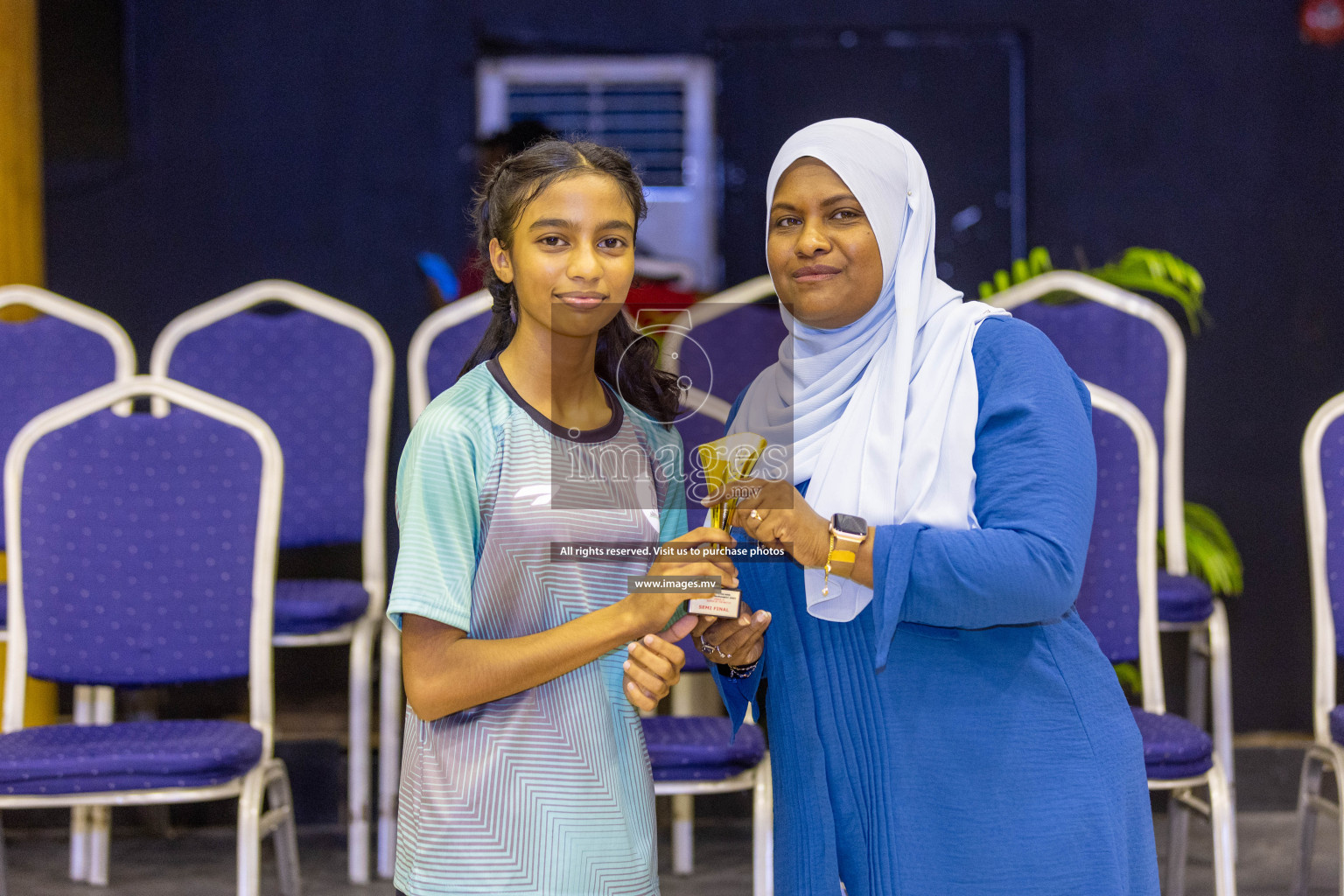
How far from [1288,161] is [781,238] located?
303 cm

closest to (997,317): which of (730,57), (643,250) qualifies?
(643,250)

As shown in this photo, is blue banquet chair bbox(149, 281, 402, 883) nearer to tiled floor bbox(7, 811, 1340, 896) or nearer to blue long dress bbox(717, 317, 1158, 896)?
tiled floor bbox(7, 811, 1340, 896)

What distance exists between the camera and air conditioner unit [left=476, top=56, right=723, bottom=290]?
4.02m

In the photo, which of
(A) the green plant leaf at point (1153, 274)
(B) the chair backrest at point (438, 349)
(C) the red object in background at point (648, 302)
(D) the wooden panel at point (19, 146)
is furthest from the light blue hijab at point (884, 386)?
(D) the wooden panel at point (19, 146)

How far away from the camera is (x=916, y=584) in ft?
3.33

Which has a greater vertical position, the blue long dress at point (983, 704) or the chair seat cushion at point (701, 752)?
the blue long dress at point (983, 704)

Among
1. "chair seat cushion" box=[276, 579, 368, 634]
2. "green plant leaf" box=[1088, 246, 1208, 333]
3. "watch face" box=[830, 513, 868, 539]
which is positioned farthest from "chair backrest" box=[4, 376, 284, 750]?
"green plant leaf" box=[1088, 246, 1208, 333]

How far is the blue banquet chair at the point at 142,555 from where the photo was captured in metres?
1.92

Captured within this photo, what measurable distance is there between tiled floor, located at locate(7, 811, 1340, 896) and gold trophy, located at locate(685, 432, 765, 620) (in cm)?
146

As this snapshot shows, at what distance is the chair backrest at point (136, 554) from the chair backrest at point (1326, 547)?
179 centimetres

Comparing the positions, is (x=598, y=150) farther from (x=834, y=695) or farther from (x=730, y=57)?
(x=730, y=57)

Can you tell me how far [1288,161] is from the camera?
3484 millimetres

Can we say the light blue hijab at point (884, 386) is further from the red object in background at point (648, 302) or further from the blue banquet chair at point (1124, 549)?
the blue banquet chair at point (1124, 549)

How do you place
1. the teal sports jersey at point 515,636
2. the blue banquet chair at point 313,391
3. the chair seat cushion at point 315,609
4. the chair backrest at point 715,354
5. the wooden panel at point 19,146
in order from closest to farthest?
the teal sports jersey at point 515,636 < the chair backrest at point 715,354 < the chair seat cushion at point 315,609 < the blue banquet chair at point 313,391 < the wooden panel at point 19,146
